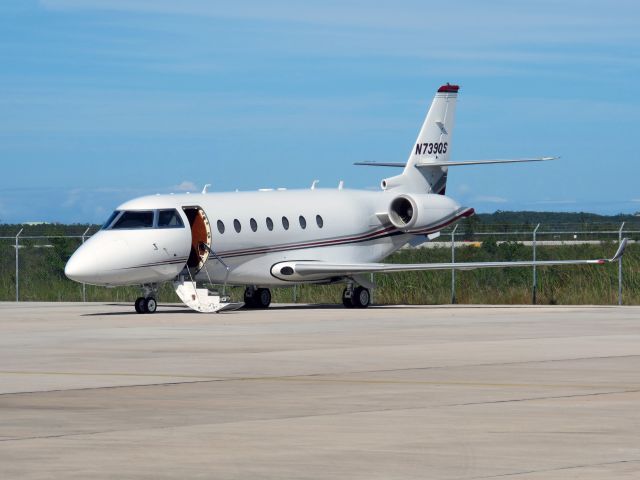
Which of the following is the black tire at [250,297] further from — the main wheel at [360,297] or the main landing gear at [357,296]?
the main wheel at [360,297]

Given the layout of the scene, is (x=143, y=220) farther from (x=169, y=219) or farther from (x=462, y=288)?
(x=462, y=288)

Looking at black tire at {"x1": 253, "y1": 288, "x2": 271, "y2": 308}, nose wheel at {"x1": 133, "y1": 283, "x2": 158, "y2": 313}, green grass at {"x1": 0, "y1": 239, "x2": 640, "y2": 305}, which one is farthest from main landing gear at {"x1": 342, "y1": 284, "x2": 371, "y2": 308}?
nose wheel at {"x1": 133, "y1": 283, "x2": 158, "y2": 313}

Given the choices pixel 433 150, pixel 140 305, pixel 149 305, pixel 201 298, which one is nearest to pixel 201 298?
pixel 201 298

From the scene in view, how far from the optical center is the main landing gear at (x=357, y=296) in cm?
3844

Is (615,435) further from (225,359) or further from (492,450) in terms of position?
(225,359)

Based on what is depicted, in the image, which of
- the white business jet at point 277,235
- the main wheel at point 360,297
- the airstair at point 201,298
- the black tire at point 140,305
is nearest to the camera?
the white business jet at point 277,235

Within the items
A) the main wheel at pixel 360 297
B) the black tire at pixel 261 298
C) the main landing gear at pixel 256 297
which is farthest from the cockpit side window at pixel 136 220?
the main wheel at pixel 360 297

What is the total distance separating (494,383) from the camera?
17.1 meters

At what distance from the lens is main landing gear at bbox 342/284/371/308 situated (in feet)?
126

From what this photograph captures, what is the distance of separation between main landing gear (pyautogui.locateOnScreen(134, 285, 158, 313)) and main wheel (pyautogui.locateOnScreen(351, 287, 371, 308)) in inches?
222

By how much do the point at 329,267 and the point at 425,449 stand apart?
25.7 metres

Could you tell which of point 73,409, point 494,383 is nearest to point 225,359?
point 494,383

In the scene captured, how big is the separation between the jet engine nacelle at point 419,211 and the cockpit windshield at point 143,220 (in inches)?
303

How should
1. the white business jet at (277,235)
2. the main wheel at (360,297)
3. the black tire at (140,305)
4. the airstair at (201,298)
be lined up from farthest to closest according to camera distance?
the main wheel at (360,297) < the black tire at (140,305) < the airstair at (201,298) < the white business jet at (277,235)
